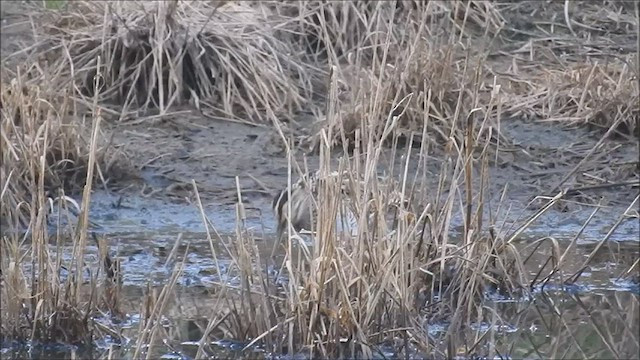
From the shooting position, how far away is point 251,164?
26.0 feet

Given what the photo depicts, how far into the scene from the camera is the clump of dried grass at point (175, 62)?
863cm

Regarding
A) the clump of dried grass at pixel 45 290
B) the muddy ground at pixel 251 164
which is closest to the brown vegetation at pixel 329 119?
the clump of dried grass at pixel 45 290

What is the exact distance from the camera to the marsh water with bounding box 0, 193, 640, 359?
515 centimetres

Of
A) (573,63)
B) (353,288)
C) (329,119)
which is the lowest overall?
(573,63)

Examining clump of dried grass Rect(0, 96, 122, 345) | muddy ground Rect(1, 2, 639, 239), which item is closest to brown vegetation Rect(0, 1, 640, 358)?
clump of dried grass Rect(0, 96, 122, 345)

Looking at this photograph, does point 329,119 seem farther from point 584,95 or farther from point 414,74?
point 584,95

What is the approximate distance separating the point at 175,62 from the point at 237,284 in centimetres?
331

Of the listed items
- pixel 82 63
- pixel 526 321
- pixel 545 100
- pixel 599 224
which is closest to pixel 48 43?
pixel 82 63

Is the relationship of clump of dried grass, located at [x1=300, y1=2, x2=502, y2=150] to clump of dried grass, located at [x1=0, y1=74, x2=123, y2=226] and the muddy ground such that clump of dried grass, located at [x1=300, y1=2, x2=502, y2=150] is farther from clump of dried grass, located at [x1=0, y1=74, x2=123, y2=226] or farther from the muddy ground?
clump of dried grass, located at [x1=0, y1=74, x2=123, y2=226]

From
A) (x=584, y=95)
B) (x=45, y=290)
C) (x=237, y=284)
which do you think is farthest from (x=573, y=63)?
(x=45, y=290)

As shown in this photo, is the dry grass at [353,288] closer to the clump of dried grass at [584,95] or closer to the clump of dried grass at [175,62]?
the clump of dried grass at [584,95]

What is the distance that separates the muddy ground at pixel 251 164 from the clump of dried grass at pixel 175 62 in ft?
0.62

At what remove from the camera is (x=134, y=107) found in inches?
341

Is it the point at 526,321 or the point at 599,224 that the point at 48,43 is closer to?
the point at 599,224
